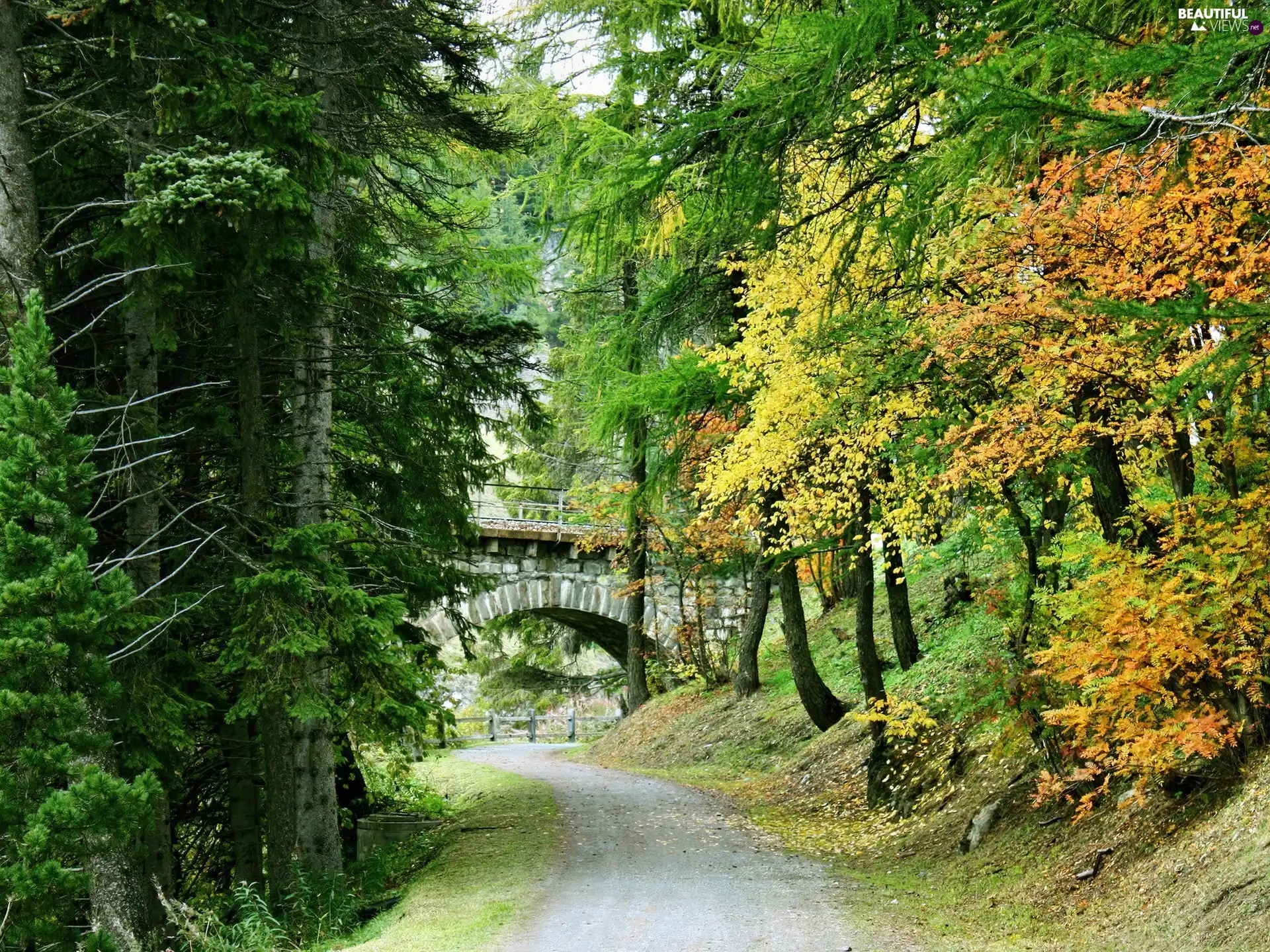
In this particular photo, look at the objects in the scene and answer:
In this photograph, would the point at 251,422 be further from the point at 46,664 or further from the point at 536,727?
the point at 536,727

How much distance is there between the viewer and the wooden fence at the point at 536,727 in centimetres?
2448

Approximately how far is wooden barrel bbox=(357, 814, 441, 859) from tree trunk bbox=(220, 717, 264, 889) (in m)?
1.32

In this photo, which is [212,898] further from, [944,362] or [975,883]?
[944,362]

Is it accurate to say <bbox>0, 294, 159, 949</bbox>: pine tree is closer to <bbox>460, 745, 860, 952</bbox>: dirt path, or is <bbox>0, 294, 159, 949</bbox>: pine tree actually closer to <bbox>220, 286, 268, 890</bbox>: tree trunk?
<bbox>220, 286, 268, 890</bbox>: tree trunk

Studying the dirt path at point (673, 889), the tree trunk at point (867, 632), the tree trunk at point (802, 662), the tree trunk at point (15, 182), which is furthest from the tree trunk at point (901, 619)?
the tree trunk at point (15, 182)

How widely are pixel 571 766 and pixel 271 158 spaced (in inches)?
476

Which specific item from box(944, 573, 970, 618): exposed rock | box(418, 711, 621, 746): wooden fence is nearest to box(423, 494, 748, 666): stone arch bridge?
box(418, 711, 621, 746): wooden fence

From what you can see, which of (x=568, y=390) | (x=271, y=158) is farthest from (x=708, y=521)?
(x=271, y=158)

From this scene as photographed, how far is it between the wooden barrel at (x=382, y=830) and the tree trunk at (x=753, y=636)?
20.5 ft

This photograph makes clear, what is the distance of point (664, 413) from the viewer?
1058cm

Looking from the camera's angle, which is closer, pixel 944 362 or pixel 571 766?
pixel 944 362

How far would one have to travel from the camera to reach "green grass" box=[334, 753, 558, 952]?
6070 mm

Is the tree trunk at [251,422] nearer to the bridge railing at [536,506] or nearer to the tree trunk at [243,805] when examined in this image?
the tree trunk at [243,805]

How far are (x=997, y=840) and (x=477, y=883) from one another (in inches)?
148
